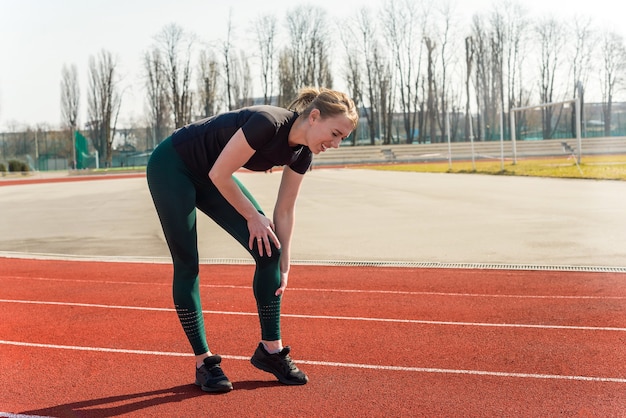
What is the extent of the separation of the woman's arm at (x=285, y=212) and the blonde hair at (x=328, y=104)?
1.22 ft

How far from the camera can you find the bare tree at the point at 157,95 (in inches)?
2443

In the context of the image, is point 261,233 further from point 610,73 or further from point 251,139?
point 610,73

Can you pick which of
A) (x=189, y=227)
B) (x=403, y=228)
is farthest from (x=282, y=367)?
(x=403, y=228)

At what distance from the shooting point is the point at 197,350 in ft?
13.0

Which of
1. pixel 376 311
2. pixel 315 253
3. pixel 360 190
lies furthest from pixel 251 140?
pixel 360 190

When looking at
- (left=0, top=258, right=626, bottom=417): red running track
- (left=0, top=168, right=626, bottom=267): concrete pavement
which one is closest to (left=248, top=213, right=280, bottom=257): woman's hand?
(left=0, top=258, right=626, bottom=417): red running track

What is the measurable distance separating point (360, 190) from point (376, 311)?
673 inches

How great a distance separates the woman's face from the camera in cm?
352

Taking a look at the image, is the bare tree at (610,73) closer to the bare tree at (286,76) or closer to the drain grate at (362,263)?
the bare tree at (286,76)

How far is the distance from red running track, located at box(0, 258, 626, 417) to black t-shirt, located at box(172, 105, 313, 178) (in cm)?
116

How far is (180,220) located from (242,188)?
1.14ft

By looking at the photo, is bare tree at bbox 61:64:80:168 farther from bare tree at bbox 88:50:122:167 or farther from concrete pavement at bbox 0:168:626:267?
concrete pavement at bbox 0:168:626:267

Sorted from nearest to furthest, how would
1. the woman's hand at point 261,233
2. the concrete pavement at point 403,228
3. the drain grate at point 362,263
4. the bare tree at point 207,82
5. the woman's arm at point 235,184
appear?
the woman's arm at point 235,184, the woman's hand at point 261,233, the drain grate at point 362,263, the concrete pavement at point 403,228, the bare tree at point 207,82

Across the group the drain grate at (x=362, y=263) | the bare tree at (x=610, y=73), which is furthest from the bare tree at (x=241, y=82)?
the drain grate at (x=362, y=263)
